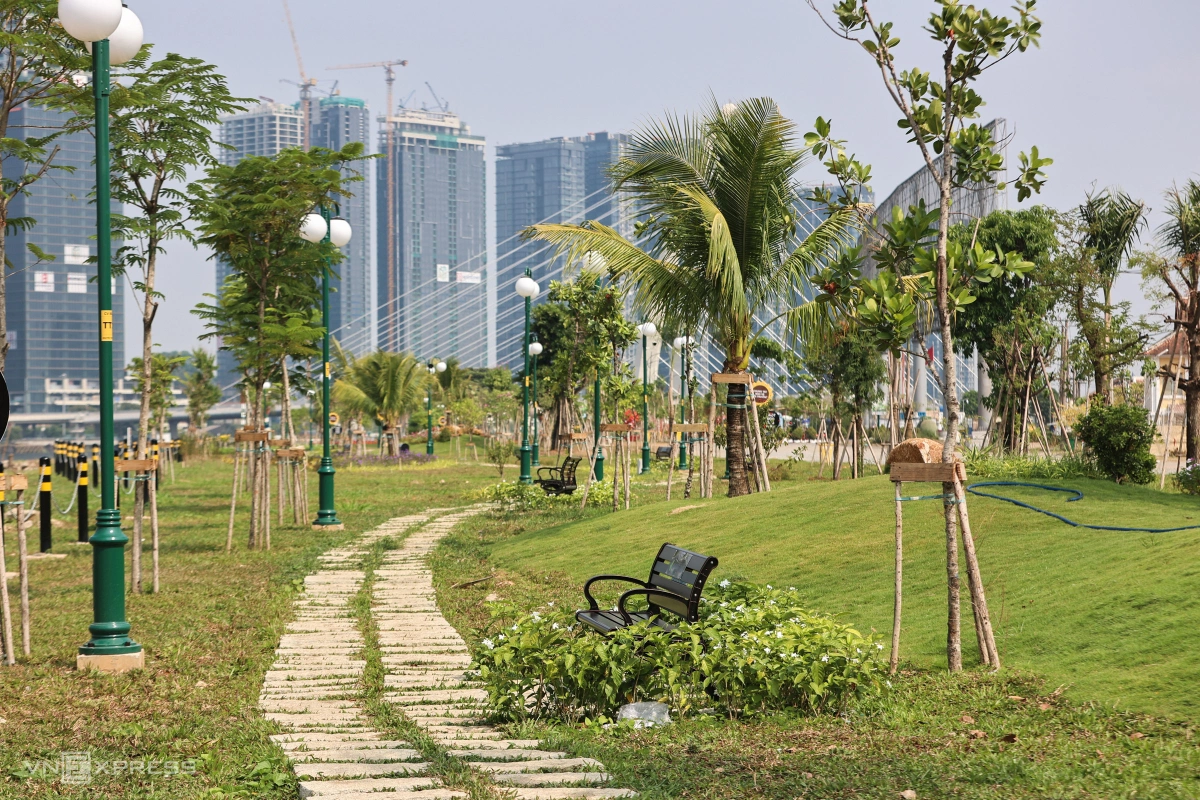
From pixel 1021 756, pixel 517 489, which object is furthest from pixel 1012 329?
pixel 1021 756

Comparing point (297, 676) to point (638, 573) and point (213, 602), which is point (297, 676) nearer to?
point (213, 602)

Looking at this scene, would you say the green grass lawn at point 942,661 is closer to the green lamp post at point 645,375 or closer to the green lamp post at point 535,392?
the green lamp post at point 645,375

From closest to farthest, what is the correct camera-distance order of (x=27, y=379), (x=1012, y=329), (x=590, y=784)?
(x=590, y=784) < (x=1012, y=329) < (x=27, y=379)

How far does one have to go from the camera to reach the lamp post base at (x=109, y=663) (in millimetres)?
7316

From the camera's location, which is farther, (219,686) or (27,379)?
(27,379)

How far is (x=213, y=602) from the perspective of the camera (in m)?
10.3

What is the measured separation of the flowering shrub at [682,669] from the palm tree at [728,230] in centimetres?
859

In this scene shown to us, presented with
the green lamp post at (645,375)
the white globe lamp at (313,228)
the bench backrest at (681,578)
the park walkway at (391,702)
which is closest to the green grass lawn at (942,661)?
the park walkway at (391,702)

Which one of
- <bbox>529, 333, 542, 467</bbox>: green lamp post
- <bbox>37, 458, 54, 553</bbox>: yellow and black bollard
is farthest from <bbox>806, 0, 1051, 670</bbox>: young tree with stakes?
<bbox>529, 333, 542, 467</bbox>: green lamp post

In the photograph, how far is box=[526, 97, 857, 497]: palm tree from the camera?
47.3 feet

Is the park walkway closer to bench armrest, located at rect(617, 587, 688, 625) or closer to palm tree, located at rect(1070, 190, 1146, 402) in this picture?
bench armrest, located at rect(617, 587, 688, 625)

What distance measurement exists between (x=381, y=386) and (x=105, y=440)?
123 ft

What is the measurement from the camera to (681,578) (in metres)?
7.07

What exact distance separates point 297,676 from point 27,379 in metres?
213
